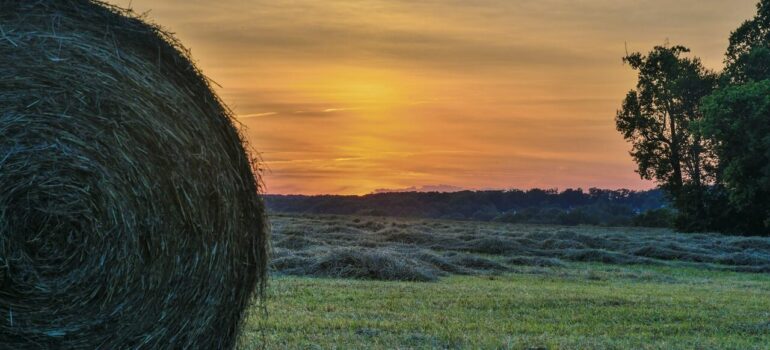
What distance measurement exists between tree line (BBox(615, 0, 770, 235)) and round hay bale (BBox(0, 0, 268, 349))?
34.1m

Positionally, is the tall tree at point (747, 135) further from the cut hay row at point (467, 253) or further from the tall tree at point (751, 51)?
the cut hay row at point (467, 253)

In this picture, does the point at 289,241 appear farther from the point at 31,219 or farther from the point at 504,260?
the point at 31,219

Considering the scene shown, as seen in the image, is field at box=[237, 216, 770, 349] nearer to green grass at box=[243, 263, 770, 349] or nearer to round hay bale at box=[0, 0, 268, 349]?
green grass at box=[243, 263, 770, 349]

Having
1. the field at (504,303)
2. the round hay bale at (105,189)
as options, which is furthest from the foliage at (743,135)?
the round hay bale at (105,189)

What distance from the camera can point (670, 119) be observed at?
4925cm

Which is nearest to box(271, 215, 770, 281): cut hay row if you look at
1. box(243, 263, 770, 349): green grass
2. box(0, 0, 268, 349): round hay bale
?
box(243, 263, 770, 349): green grass

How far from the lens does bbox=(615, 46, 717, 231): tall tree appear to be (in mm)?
47562

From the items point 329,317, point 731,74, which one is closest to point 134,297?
point 329,317

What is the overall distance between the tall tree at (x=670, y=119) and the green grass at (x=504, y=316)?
3154cm

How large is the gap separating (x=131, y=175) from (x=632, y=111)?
46082mm

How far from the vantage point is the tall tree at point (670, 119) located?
1873 inches

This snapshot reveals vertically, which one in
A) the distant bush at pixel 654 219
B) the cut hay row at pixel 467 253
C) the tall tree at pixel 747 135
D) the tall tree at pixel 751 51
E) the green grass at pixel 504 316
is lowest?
the green grass at pixel 504 316

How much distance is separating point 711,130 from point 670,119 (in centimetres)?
1119

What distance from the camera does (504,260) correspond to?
23.9 meters
